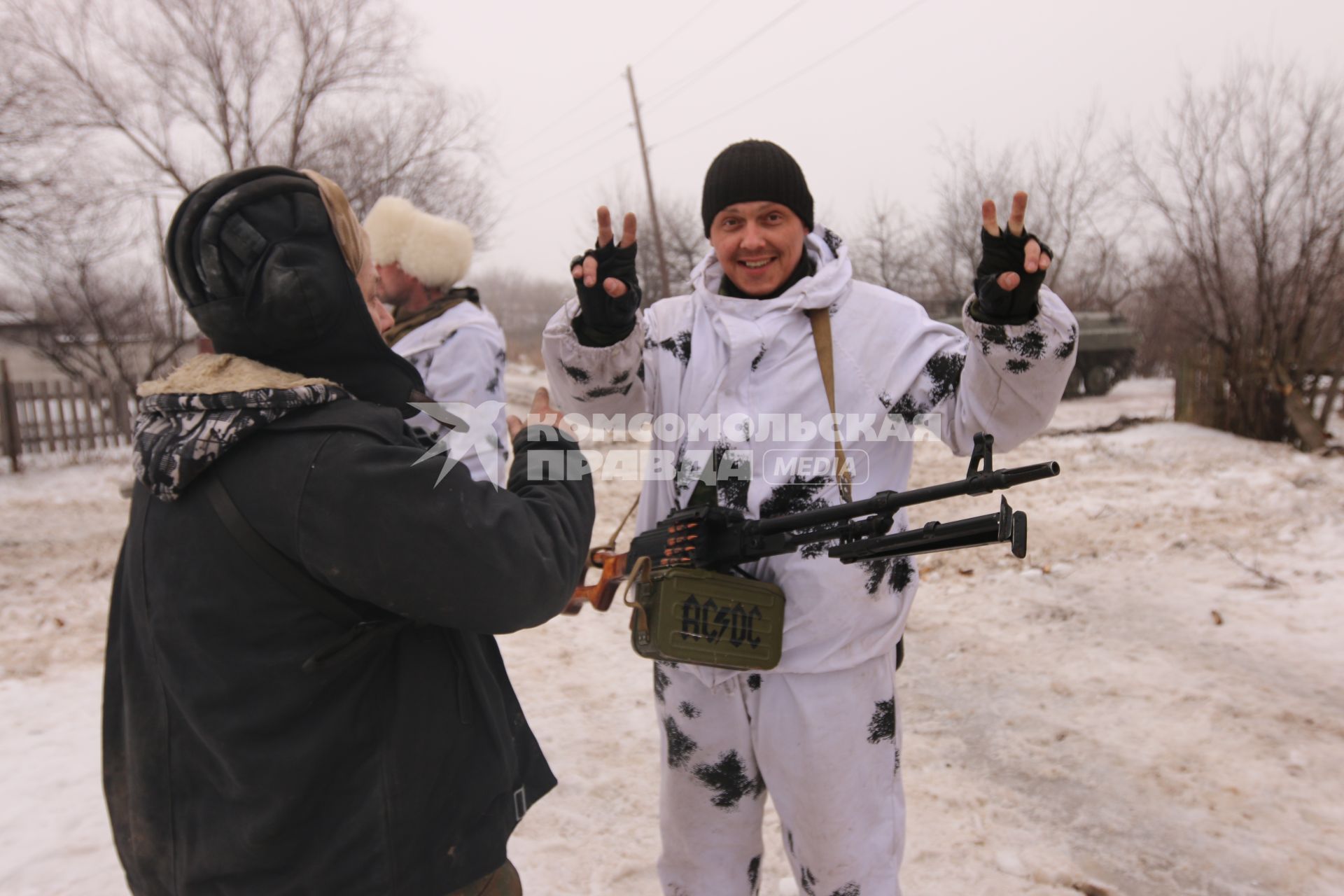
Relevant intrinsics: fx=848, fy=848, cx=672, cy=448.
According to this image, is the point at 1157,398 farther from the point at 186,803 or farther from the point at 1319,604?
the point at 186,803

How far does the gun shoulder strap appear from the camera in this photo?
177 centimetres

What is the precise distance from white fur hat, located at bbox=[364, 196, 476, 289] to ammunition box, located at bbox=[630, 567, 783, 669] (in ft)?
A: 6.32

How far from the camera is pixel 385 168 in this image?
40.5 feet

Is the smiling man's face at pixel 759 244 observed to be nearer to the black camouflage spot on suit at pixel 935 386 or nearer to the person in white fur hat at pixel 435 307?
the black camouflage spot on suit at pixel 935 386

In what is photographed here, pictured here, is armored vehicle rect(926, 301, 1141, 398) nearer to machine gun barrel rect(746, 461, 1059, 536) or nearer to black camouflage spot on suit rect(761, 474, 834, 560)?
black camouflage spot on suit rect(761, 474, 834, 560)

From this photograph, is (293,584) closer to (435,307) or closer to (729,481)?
(729,481)

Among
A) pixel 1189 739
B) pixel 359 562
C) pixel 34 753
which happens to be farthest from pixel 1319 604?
pixel 34 753

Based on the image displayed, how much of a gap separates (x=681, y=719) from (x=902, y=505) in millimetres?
712

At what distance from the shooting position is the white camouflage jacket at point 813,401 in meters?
1.76

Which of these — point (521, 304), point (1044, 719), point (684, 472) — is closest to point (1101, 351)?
point (1044, 719)

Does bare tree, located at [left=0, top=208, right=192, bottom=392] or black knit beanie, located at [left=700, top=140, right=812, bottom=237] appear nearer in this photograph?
black knit beanie, located at [left=700, top=140, right=812, bottom=237]

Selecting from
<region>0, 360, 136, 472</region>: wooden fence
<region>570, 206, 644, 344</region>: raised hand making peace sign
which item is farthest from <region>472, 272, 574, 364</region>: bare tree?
<region>0, 360, 136, 472</region>: wooden fence

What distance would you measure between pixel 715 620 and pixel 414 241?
6.98 feet

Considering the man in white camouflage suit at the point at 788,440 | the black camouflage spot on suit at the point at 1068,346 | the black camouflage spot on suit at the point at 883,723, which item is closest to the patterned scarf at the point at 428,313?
the man in white camouflage suit at the point at 788,440
